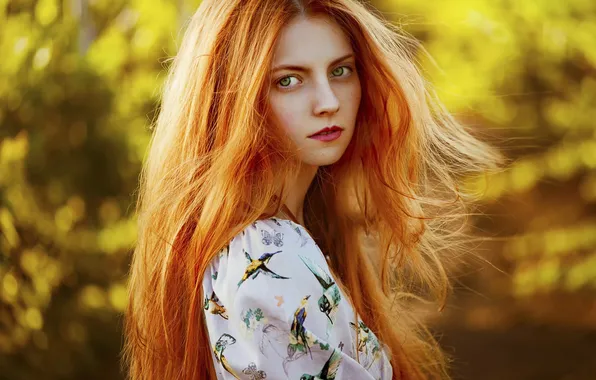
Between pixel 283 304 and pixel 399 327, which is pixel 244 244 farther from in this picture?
pixel 399 327

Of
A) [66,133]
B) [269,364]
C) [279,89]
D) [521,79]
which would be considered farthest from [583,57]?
[269,364]

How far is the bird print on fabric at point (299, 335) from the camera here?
1.27m

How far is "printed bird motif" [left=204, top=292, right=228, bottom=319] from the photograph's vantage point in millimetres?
1315

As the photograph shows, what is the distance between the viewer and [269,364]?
1260 mm

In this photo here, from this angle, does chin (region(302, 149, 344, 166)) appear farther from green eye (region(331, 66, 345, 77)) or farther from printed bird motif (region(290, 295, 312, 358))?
printed bird motif (region(290, 295, 312, 358))

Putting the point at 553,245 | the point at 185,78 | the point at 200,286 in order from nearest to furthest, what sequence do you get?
the point at 200,286 → the point at 185,78 → the point at 553,245

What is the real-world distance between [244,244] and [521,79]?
9.34ft

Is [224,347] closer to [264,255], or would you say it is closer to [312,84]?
[264,255]

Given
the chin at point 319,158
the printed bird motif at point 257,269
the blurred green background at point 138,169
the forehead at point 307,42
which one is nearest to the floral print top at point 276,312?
the printed bird motif at point 257,269

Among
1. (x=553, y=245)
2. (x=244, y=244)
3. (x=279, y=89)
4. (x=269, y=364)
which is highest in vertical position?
(x=279, y=89)

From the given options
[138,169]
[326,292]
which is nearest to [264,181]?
[326,292]

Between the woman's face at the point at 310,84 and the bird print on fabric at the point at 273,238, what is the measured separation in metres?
0.17

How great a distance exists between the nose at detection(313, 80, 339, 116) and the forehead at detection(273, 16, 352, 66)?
0.15 ft

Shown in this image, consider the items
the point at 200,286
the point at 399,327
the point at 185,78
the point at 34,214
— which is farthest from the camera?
the point at 34,214
